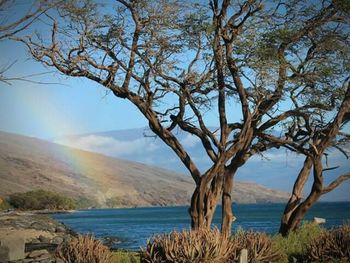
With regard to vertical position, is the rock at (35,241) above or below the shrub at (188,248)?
below

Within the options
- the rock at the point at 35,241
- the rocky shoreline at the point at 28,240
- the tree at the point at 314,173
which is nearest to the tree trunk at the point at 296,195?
the tree at the point at 314,173

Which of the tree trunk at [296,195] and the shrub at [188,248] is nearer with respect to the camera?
Answer: the shrub at [188,248]

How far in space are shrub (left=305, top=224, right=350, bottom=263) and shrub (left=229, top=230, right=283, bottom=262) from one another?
0.92m

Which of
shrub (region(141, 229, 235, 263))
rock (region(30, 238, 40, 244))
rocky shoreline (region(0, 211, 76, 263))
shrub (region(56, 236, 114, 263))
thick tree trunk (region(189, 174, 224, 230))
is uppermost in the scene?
thick tree trunk (region(189, 174, 224, 230))

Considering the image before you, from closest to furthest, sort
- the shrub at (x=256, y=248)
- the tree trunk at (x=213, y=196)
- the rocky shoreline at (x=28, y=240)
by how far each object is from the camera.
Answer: the shrub at (x=256, y=248) → the rocky shoreline at (x=28, y=240) → the tree trunk at (x=213, y=196)

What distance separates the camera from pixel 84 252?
13.8 metres

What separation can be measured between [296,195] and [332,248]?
7239 mm

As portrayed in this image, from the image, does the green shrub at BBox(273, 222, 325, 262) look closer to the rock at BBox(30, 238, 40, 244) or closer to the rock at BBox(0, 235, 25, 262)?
the rock at BBox(0, 235, 25, 262)

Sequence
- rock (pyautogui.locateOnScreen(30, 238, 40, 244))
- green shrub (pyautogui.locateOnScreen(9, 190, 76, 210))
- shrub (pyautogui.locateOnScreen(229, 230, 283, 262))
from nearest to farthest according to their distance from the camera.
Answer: shrub (pyautogui.locateOnScreen(229, 230, 283, 262)), rock (pyautogui.locateOnScreen(30, 238, 40, 244)), green shrub (pyautogui.locateOnScreen(9, 190, 76, 210))

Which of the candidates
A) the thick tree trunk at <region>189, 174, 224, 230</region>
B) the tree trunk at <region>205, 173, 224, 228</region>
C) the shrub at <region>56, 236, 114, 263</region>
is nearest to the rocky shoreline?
the shrub at <region>56, 236, 114, 263</region>

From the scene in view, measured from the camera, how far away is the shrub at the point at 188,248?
13227 mm

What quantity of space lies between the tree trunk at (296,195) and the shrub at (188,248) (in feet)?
26.8

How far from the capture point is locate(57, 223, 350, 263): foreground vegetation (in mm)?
13312

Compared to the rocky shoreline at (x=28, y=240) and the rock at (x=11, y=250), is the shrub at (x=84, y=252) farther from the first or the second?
the rock at (x=11, y=250)
